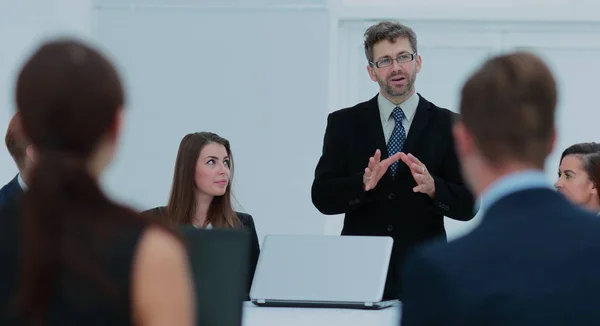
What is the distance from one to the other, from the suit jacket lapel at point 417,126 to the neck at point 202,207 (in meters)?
0.92

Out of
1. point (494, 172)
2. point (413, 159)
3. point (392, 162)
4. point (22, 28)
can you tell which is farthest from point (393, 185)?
point (22, 28)

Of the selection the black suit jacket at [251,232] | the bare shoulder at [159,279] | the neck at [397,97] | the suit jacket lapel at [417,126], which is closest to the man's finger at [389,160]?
the suit jacket lapel at [417,126]

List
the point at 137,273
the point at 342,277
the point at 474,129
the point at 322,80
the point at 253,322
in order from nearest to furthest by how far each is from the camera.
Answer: the point at 137,273
the point at 474,129
the point at 253,322
the point at 342,277
the point at 322,80

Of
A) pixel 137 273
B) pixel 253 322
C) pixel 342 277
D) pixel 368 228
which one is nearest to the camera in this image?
pixel 137 273

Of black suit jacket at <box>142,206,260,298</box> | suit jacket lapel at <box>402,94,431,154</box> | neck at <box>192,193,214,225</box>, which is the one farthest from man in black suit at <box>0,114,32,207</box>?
suit jacket lapel at <box>402,94,431,154</box>

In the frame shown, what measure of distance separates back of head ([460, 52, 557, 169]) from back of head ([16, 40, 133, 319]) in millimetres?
518

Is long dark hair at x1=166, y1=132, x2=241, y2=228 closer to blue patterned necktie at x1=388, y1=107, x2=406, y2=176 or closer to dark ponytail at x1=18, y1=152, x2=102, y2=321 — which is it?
blue patterned necktie at x1=388, y1=107, x2=406, y2=176

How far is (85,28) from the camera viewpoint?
22.8ft

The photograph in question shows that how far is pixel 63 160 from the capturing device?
4.83ft

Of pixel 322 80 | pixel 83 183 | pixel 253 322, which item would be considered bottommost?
pixel 253 322

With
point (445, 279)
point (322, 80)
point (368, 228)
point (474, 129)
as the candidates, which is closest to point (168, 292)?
point (445, 279)

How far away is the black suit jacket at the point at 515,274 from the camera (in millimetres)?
1512

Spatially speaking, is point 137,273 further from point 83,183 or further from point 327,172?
point 327,172

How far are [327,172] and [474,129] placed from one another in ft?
8.30
